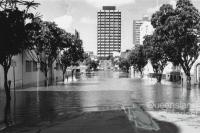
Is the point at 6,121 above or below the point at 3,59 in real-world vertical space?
below

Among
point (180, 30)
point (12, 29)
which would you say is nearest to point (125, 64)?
point (180, 30)

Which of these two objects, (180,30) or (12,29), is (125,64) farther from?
(12,29)

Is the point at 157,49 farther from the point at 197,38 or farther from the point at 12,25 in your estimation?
the point at 12,25

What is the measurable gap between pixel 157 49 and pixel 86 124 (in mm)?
24598

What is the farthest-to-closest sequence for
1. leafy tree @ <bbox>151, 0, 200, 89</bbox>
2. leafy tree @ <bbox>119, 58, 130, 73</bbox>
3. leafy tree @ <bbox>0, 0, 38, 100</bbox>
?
leafy tree @ <bbox>119, 58, 130, 73</bbox>, leafy tree @ <bbox>151, 0, 200, 89</bbox>, leafy tree @ <bbox>0, 0, 38, 100</bbox>

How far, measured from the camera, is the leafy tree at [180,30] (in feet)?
113

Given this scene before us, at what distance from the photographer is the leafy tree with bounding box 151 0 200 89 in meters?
34.4

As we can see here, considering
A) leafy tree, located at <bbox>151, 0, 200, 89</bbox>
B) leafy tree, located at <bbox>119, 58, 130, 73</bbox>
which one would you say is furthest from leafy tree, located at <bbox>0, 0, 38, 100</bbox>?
leafy tree, located at <bbox>119, 58, 130, 73</bbox>

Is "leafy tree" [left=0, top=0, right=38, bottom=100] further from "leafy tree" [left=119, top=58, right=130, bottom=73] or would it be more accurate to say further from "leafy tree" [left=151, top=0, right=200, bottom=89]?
"leafy tree" [left=119, top=58, right=130, bottom=73]

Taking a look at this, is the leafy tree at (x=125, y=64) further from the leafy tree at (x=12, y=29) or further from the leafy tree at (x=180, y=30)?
the leafy tree at (x=12, y=29)

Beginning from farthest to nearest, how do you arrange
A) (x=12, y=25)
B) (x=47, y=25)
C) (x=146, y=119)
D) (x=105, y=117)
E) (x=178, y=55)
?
(x=47, y=25), (x=178, y=55), (x=12, y=25), (x=105, y=117), (x=146, y=119)

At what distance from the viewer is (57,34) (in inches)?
1672

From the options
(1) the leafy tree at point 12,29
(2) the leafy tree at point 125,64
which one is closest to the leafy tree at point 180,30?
(1) the leafy tree at point 12,29

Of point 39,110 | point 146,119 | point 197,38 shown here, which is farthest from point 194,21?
point 146,119
